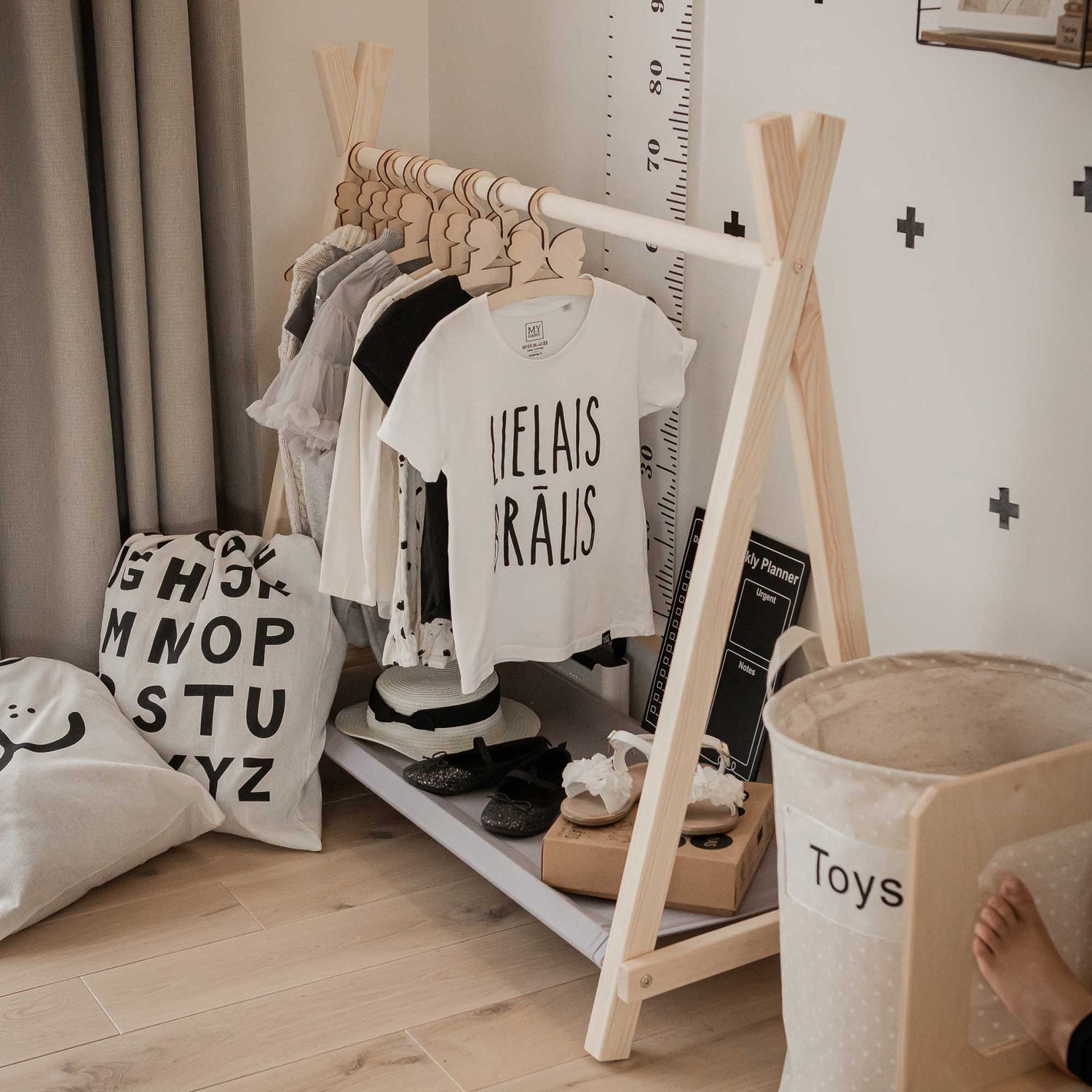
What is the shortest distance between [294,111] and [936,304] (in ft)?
4.80

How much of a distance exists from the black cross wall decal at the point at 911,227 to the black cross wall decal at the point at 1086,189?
228mm

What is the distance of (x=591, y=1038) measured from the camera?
1654 millimetres

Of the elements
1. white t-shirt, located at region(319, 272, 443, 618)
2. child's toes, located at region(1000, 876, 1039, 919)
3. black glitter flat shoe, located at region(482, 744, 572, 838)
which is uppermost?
white t-shirt, located at region(319, 272, 443, 618)

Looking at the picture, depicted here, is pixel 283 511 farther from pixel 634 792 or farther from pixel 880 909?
pixel 880 909

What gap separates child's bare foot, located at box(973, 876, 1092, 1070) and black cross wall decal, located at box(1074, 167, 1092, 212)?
0.72 meters

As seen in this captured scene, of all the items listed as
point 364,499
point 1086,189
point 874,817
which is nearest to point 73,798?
point 364,499

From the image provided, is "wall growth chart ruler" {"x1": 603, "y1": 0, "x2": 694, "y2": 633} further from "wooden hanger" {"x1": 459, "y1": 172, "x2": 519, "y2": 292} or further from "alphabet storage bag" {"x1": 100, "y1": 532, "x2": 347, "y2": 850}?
"alphabet storage bag" {"x1": 100, "y1": 532, "x2": 347, "y2": 850}

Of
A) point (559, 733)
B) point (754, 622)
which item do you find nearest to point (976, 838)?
point (754, 622)

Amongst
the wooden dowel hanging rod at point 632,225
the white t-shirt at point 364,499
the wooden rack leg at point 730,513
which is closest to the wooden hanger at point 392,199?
the wooden dowel hanging rod at point 632,225

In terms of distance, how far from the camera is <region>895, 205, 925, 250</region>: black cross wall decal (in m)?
1.67

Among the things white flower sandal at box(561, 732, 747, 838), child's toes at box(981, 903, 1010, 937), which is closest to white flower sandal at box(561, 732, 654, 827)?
white flower sandal at box(561, 732, 747, 838)

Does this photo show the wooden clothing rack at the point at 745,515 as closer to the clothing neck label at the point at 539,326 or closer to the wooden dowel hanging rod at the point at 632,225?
the wooden dowel hanging rod at the point at 632,225

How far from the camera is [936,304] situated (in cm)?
166

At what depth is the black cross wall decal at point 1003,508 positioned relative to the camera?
1.61 meters
